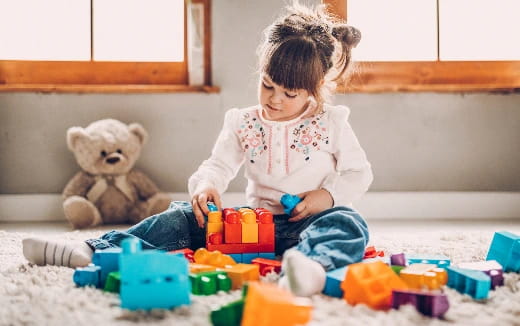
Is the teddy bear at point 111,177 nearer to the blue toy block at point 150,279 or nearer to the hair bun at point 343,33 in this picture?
the hair bun at point 343,33

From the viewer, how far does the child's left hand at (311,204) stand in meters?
1.15

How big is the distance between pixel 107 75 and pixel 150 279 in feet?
4.63

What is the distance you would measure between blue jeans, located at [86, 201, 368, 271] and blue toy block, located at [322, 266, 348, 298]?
0.05 metres

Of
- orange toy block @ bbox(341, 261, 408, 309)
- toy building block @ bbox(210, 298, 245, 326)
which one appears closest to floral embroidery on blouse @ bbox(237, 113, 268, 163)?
orange toy block @ bbox(341, 261, 408, 309)

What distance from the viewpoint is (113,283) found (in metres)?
0.90

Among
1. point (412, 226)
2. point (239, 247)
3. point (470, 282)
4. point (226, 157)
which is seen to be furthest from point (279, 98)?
point (412, 226)

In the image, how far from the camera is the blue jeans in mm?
988

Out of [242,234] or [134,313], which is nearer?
[134,313]

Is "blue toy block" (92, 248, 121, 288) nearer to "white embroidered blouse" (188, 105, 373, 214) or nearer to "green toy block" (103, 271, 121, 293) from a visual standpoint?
"green toy block" (103, 271, 121, 293)

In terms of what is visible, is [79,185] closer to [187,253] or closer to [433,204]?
[187,253]

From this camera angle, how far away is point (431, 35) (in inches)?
83.6

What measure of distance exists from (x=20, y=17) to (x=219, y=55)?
710 millimetres

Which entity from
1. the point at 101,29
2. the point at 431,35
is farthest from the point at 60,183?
the point at 431,35

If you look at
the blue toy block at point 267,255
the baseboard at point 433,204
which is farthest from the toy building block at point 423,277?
the baseboard at point 433,204
